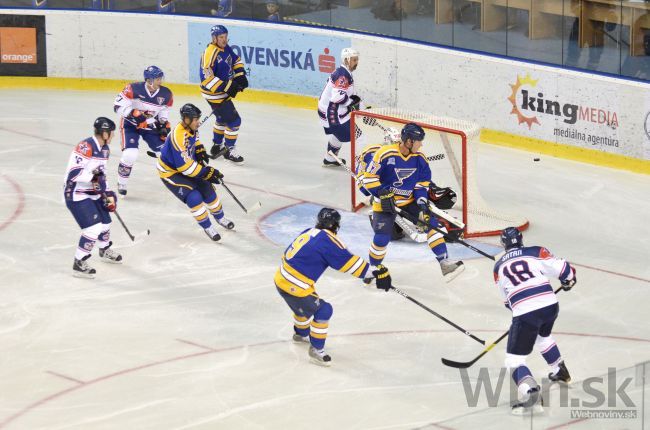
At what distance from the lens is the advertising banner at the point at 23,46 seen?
1653 cm

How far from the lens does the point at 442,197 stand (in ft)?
35.2

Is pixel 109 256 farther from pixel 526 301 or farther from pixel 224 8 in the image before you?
pixel 224 8

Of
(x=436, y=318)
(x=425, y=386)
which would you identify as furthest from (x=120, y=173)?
(x=425, y=386)

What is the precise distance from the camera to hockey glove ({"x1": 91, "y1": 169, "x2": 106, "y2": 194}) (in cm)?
1004

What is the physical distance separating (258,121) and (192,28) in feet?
5.83

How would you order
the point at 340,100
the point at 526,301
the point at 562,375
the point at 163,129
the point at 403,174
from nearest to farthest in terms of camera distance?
the point at 526,301, the point at 562,375, the point at 403,174, the point at 163,129, the point at 340,100

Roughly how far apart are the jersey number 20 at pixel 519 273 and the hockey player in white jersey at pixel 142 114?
531 cm

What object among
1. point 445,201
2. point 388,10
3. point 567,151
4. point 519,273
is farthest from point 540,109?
point 519,273

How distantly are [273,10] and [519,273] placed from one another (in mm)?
8730

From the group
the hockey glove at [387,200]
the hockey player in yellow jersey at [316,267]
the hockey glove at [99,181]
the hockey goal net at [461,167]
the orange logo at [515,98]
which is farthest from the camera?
the orange logo at [515,98]

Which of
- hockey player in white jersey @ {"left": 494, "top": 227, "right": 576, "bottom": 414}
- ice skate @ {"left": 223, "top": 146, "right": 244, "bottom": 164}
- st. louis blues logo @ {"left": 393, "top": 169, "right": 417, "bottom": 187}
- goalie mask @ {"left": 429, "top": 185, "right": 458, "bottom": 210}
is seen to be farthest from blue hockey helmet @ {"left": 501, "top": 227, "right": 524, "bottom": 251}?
ice skate @ {"left": 223, "top": 146, "right": 244, "bottom": 164}

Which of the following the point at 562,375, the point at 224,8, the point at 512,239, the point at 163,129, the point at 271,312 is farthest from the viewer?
the point at 224,8

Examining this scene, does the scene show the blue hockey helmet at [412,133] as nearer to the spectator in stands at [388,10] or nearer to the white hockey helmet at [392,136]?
the white hockey helmet at [392,136]

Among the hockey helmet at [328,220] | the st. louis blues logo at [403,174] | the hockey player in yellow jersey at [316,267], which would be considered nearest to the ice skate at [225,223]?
the st. louis blues logo at [403,174]
